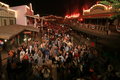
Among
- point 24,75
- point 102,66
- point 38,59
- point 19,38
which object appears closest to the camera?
point 24,75

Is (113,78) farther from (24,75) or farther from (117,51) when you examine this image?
(24,75)

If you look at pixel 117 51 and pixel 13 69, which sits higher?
pixel 117 51

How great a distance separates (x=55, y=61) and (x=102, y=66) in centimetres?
348

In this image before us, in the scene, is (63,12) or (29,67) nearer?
(29,67)

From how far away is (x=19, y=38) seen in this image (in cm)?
1952

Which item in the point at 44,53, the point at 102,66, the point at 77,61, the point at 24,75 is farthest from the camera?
the point at 44,53

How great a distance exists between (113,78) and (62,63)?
3952mm

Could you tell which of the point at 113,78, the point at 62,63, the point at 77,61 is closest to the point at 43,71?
the point at 62,63

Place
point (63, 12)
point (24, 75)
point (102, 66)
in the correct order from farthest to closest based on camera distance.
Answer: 1. point (63, 12)
2. point (102, 66)
3. point (24, 75)

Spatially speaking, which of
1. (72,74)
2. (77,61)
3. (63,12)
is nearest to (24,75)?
(72,74)

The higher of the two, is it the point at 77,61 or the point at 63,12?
the point at 63,12

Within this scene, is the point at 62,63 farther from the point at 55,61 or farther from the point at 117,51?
the point at 117,51

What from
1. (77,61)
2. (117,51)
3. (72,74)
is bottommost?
(72,74)

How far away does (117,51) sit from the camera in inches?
394
